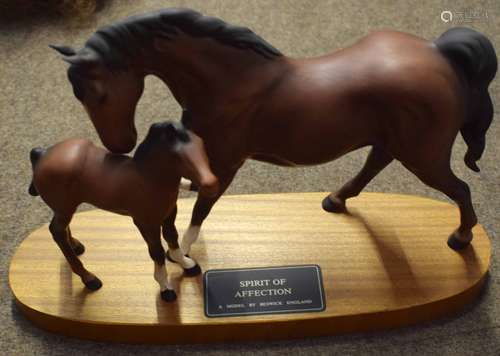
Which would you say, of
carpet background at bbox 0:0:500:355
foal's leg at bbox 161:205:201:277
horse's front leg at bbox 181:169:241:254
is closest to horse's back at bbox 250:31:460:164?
horse's front leg at bbox 181:169:241:254

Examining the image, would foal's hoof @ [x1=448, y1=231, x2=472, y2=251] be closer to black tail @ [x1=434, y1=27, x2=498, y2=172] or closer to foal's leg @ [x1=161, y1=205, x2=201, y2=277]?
black tail @ [x1=434, y1=27, x2=498, y2=172]

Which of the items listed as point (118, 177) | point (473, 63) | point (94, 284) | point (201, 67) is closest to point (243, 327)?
point (94, 284)

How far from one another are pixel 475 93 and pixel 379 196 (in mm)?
359

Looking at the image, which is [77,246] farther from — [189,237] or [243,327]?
[243,327]

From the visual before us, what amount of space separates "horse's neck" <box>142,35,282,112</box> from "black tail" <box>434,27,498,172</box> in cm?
28

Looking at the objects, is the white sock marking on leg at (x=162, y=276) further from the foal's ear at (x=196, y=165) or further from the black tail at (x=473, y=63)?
the black tail at (x=473, y=63)

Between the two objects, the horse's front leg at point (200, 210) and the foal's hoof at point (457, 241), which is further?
the foal's hoof at point (457, 241)

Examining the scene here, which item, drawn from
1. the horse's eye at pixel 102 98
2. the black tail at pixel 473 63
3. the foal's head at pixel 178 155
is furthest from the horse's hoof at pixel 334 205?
the horse's eye at pixel 102 98

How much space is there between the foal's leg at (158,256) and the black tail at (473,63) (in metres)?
0.51

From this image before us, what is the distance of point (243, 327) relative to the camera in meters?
1.11

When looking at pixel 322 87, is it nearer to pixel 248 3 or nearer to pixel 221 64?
→ pixel 221 64

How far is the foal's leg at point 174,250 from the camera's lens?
1050 millimetres

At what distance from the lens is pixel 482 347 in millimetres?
1188

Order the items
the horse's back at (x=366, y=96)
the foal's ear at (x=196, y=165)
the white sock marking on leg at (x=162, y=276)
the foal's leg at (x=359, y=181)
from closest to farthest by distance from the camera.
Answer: the foal's ear at (x=196, y=165), the horse's back at (x=366, y=96), the white sock marking on leg at (x=162, y=276), the foal's leg at (x=359, y=181)
